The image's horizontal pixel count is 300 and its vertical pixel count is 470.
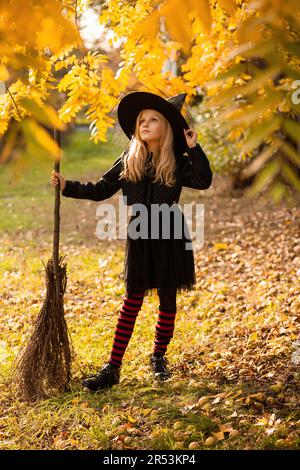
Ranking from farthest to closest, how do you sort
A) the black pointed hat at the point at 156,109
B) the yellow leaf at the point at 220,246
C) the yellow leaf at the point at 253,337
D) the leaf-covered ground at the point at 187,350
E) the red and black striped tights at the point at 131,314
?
the yellow leaf at the point at 220,246 → the yellow leaf at the point at 253,337 → the red and black striped tights at the point at 131,314 → the black pointed hat at the point at 156,109 → the leaf-covered ground at the point at 187,350

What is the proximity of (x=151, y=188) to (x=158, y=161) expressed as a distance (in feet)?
0.53

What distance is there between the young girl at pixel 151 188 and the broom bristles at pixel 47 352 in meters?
0.20

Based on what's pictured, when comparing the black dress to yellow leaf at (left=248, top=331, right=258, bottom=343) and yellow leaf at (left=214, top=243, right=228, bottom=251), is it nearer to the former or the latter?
yellow leaf at (left=248, top=331, right=258, bottom=343)

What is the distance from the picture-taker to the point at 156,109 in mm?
3594

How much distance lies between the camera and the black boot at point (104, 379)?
3625 millimetres

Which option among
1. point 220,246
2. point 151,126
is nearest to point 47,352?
point 151,126

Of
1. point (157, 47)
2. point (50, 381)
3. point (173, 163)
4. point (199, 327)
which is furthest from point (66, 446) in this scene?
point (157, 47)

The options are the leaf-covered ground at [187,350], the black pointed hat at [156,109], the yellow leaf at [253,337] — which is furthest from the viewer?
the yellow leaf at [253,337]

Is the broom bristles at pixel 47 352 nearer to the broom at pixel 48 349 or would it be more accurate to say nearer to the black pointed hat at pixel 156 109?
the broom at pixel 48 349

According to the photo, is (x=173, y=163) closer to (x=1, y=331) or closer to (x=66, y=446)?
(x=66, y=446)

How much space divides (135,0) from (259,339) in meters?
2.60

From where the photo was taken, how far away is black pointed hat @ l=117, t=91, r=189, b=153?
354 cm

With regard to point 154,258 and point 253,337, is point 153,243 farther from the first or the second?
point 253,337

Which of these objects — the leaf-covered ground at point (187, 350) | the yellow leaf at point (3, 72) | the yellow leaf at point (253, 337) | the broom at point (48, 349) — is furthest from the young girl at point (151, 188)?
the yellow leaf at point (3, 72)
